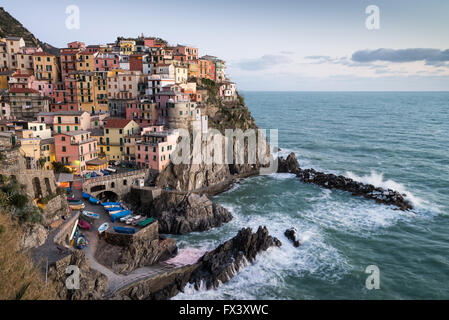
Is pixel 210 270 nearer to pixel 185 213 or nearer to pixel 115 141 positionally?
pixel 185 213

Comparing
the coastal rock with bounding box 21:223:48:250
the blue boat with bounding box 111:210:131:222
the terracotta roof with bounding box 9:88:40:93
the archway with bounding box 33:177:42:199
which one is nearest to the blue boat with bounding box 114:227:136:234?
the blue boat with bounding box 111:210:131:222

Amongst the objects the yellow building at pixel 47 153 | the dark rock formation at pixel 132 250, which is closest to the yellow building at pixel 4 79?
the yellow building at pixel 47 153

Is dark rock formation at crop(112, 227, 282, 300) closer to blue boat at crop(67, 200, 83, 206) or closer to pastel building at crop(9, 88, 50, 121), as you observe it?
blue boat at crop(67, 200, 83, 206)
